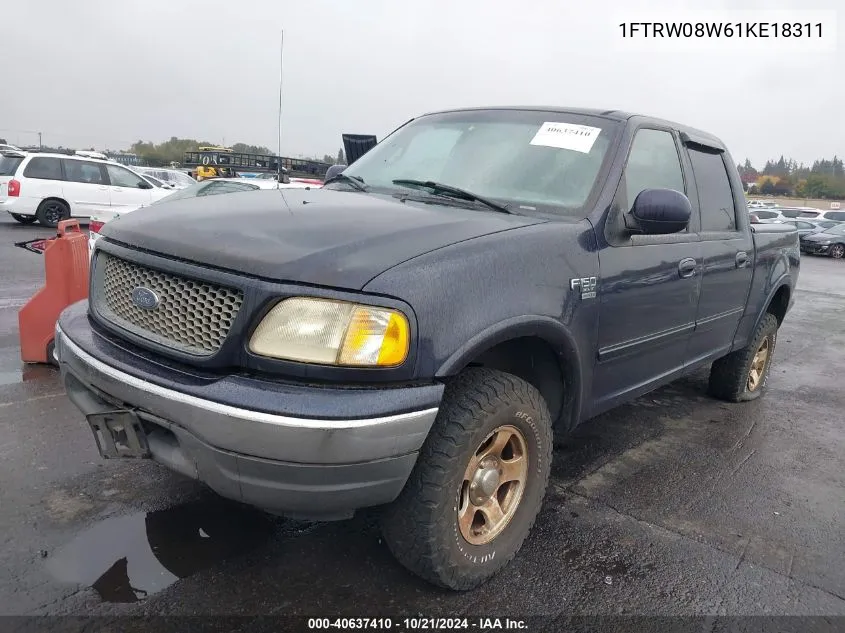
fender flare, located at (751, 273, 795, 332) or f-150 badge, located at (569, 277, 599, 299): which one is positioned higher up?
f-150 badge, located at (569, 277, 599, 299)

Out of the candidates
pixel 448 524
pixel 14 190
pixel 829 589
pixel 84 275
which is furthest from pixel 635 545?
pixel 14 190

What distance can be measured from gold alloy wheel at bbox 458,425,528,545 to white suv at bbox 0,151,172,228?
15.0 meters

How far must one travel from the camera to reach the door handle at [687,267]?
340 cm

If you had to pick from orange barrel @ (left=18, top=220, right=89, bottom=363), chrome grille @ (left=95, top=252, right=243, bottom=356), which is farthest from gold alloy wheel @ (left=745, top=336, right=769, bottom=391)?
orange barrel @ (left=18, top=220, right=89, bottom=363)

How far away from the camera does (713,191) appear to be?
4094 millimetres

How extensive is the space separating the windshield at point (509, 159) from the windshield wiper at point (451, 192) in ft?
0.14

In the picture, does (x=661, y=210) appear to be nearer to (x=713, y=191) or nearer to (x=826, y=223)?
(x=713, y=191)

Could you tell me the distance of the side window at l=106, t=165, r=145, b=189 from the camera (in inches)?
603

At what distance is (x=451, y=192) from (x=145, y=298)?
141cm

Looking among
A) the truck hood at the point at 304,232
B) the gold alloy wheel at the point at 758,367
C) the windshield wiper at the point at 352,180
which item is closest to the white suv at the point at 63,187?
the windshield wiper at the point at 352,180

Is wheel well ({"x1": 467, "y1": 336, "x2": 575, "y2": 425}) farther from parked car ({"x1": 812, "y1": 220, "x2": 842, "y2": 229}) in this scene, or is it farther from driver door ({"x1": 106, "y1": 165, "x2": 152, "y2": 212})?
parked car ({"x1": 812, "y1": 220, "x2": 842, "y2": 229})

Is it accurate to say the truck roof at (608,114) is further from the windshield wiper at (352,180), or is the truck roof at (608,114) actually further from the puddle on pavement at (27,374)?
the puddle on pavement at (27,374)

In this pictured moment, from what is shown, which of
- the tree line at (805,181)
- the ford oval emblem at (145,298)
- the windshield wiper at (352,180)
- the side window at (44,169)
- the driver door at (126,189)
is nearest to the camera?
the ford oval emblem at (145,298)

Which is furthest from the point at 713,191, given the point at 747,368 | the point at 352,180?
the point at 352,180
